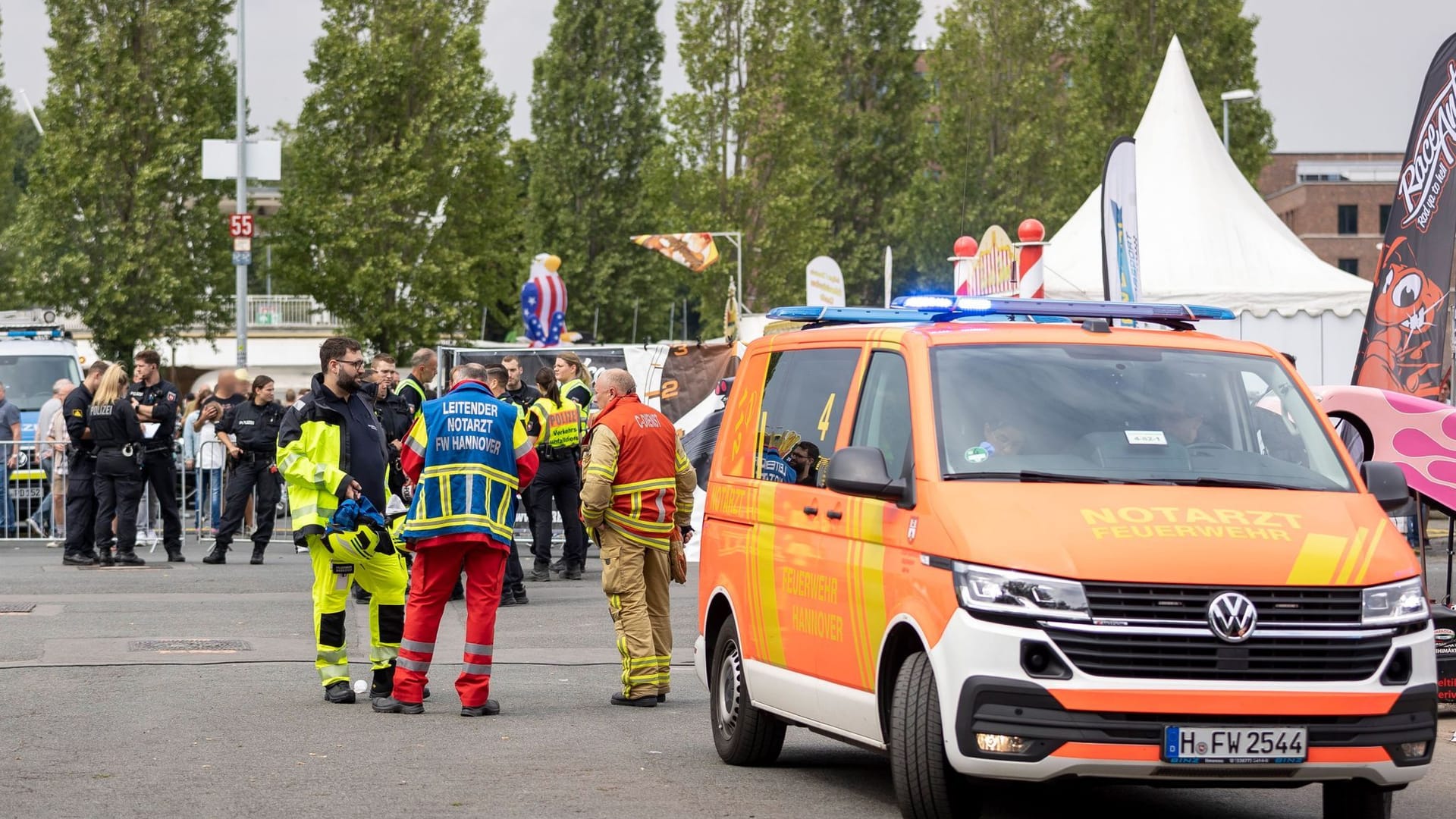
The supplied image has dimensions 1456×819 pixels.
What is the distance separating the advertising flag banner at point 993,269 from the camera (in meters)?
18.9

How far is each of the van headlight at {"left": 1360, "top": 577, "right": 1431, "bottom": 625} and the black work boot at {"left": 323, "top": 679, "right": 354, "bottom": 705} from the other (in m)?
6.04

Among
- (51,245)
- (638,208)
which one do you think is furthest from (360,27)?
(638,208)

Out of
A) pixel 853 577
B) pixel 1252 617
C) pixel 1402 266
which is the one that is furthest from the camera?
pixel 1402 266

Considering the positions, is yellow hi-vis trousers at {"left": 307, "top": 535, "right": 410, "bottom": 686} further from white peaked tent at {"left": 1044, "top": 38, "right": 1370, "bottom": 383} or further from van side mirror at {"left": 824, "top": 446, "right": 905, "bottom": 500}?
white peaked tent at {"left": 1044, "top": 38, "right": 1370, "bottom": 383}

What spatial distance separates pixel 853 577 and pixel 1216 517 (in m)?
1.40

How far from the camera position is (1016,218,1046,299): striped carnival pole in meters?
17.5

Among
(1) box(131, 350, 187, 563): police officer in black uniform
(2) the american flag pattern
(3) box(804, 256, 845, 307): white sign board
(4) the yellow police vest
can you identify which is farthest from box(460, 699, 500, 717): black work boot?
(2) the american flag pattern

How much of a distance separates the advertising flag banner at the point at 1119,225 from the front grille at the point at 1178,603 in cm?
894

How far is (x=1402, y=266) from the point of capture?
1380cm

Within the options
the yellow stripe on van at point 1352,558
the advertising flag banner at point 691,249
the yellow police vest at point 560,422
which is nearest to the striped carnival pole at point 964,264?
the yellow police vest at point 560,422

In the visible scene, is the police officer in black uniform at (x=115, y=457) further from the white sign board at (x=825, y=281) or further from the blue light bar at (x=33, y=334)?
the white sign board at (x=825, y=281)

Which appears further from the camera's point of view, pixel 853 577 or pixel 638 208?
pixel 638 208

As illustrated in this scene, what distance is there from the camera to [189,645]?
43.5 ft

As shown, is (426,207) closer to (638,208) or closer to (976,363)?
(638,208)
